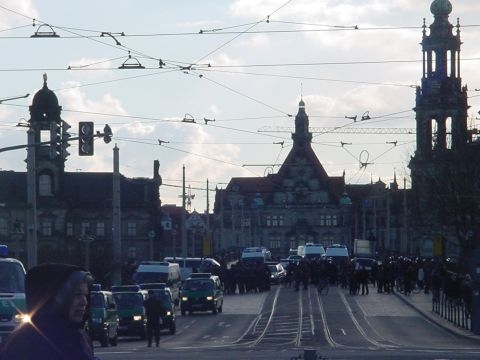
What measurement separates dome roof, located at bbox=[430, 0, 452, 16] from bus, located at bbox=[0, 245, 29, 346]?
93000 mm

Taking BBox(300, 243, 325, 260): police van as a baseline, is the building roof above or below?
above

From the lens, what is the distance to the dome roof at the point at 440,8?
11588 centimetres

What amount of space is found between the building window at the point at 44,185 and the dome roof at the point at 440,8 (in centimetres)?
3617

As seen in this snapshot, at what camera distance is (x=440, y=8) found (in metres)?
117

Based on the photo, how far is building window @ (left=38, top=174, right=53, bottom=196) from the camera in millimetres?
125662

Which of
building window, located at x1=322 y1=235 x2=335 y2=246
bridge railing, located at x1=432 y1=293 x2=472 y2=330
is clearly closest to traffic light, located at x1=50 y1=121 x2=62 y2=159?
bridge railing, located at x1=432 y1=293 x2=472 y2=330

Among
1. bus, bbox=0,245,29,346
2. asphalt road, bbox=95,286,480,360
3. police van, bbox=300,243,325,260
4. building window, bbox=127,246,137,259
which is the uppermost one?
bus, bbox=0,245,29,346

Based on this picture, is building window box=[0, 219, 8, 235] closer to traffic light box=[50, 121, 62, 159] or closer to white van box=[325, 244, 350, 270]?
white van box=[325, 244, 350, 270]

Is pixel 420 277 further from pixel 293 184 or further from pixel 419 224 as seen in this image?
pixel 293 184

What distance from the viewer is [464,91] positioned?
110062 millimetres

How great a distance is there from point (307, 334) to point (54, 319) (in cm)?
4042

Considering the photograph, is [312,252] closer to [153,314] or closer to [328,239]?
[153,314]

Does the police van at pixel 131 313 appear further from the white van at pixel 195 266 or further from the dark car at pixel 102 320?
the white van at pixel 195 266

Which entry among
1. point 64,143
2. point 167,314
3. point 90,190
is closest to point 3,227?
point 90,190
